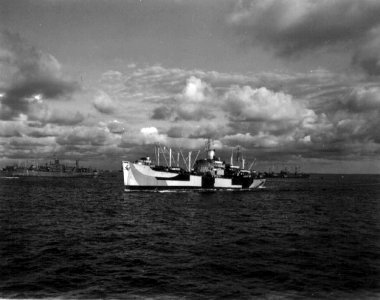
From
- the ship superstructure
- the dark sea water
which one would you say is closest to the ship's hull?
the ship superstructure

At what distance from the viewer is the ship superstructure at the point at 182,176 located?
86812mm

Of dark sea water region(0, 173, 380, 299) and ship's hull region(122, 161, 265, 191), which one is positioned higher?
ship's hull region(122, 161, 265, 191)

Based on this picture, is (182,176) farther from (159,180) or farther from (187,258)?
(187,258)

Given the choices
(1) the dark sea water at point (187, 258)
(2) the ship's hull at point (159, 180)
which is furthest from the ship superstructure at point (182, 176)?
(1) the dark sea water at point (187, 258)

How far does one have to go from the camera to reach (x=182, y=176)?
298 feet

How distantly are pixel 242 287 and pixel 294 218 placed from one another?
31.3m

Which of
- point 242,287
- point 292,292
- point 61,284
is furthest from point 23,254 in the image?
point 292,292

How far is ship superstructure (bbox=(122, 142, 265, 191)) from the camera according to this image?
86812 mm

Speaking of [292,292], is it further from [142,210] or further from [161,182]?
[161,182]

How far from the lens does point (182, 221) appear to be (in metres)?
44.1

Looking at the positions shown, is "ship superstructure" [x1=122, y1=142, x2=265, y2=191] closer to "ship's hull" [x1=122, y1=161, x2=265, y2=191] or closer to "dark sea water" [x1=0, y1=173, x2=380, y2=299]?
"ship's hull" [x1=122, y1=161, x2=265, y2=191]

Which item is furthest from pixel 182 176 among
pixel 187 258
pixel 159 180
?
pixel 187 258

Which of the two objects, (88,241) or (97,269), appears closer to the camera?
(97,269)

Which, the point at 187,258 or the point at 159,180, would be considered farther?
the point at 159,180
